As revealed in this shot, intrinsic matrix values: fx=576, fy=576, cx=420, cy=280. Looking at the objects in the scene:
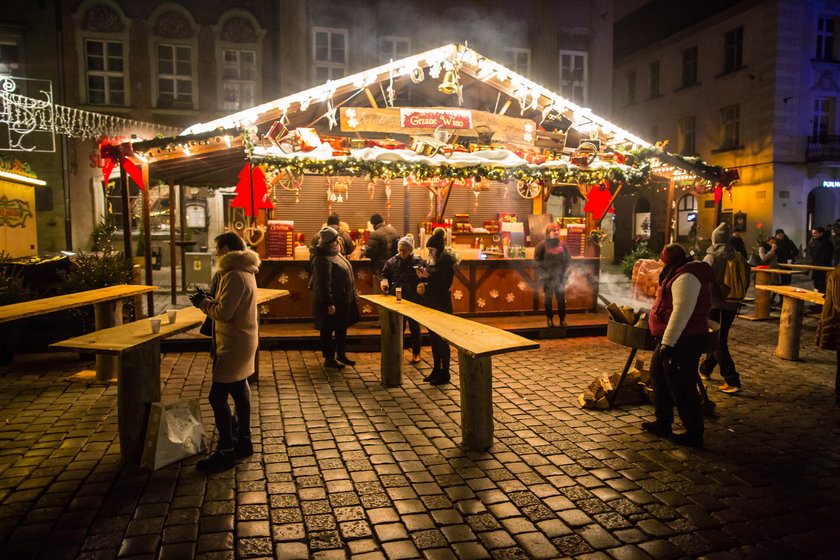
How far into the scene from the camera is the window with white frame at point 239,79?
60.7 feet

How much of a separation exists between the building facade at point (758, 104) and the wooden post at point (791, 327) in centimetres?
1298

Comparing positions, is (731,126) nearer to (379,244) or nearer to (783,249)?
(783,249)

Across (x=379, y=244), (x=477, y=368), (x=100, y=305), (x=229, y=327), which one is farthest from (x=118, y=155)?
(x=477, y=368)

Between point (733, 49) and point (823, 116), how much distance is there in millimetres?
4621

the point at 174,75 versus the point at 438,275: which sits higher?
the point at 174,75

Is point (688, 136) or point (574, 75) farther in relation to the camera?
point (688, 136)

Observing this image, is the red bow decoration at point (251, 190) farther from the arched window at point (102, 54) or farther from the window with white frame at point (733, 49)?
the window with white frame at point (733, 49)

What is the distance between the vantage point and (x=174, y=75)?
18.2 metres

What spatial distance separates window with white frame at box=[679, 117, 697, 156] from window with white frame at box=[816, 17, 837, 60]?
18.2ft

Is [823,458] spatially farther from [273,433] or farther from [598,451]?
[273,433]

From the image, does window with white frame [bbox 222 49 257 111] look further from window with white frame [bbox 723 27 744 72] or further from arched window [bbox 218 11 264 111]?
window with white frame [bbox 723 27 744 72]

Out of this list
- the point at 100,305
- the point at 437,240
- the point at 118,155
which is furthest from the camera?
the point at 118,155

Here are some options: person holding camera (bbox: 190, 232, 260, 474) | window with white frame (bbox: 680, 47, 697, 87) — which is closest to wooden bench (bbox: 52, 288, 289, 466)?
person holding camera (bbox: 190, 232, 260, 474)

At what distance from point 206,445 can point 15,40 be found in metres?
18.3
